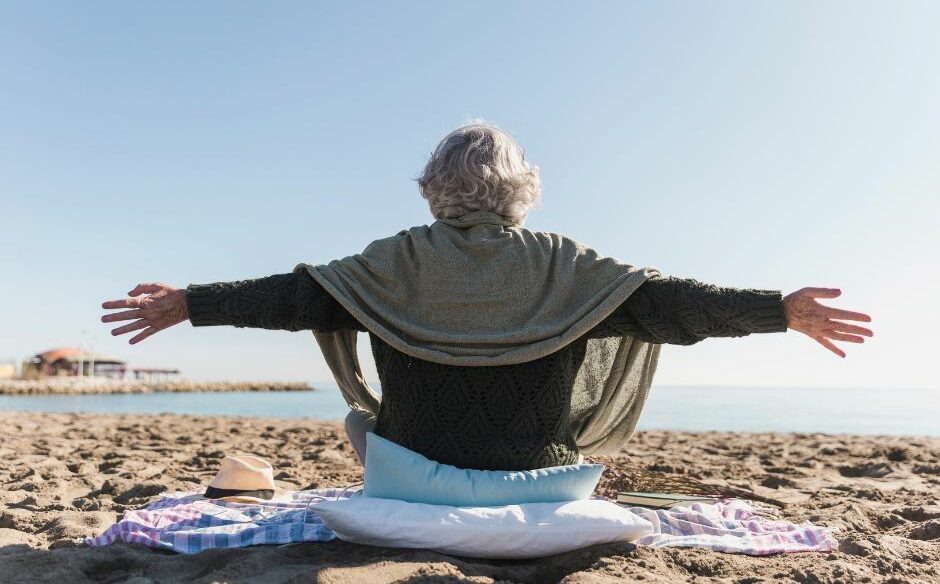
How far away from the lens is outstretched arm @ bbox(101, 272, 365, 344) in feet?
7.56

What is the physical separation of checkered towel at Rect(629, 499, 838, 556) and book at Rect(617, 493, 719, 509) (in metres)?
0.11

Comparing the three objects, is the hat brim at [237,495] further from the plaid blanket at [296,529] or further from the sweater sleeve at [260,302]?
the sweater sleeve at [260,302]

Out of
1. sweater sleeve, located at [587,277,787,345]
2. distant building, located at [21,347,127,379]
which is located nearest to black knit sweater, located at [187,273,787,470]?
sweater sleeve, located at [587,277,787,345]

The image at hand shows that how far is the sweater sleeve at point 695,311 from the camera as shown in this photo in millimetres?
2227

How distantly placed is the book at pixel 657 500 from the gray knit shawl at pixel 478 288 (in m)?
1.20

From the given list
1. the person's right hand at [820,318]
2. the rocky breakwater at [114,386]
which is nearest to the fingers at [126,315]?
the person's right hand at [820,318]

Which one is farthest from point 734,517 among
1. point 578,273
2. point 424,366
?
point 424,366

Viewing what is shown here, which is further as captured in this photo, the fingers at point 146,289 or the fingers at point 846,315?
the fingers at point 146,289

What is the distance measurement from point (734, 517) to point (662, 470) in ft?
6.94

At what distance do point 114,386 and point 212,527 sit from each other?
1559 inches

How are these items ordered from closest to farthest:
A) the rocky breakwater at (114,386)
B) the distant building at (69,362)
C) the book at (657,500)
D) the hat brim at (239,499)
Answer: the book at (657,500), the hat brim at (239,499), the rocky breakwater at (114,386), the distant building at (69,362)

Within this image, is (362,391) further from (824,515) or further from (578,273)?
(824,515)

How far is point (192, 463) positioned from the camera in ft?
16.0

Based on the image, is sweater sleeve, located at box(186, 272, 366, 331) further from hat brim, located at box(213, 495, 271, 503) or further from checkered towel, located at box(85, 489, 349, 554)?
hat brim, located at box(213, 495, 271, 503)
